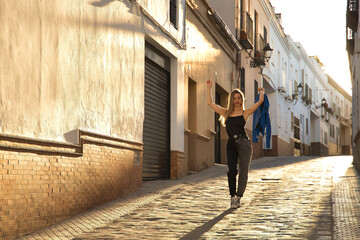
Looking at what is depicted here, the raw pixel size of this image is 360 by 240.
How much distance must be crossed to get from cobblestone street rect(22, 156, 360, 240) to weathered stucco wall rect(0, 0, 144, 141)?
1228 millimetres

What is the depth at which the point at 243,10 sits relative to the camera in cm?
2344

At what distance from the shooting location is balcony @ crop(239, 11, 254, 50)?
22709mm

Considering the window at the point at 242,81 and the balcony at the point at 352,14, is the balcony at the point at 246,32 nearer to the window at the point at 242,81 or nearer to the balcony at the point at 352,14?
the window at the point at 242,81

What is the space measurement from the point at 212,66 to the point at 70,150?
10393 millimetres

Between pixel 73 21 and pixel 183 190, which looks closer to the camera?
pixel 73 21

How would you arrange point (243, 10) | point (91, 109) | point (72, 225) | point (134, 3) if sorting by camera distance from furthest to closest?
point (243, 10)
point (134, 3)
point (91, 109)
point (72, 225)

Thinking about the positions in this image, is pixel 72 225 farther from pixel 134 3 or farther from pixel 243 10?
pixel 243 10

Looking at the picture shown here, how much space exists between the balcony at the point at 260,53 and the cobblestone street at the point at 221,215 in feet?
45.6

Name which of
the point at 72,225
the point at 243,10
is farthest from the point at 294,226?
the point at 243,10

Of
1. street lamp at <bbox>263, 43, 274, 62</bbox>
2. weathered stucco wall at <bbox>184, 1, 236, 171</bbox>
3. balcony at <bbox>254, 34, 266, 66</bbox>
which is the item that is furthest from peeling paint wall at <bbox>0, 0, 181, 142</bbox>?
street lamp at <bbox>263, 43, 274, 62</bbox>

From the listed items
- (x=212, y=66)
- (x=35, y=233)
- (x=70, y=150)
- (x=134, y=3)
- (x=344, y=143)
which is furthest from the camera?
(x=344, y=143)

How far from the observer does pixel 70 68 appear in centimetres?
793

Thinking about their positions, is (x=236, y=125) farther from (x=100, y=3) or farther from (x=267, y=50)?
(x=267, y=50)

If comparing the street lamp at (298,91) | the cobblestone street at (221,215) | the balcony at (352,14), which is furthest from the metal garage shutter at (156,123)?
the street lamp at (298,91)
